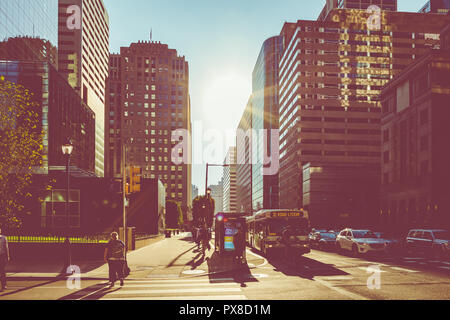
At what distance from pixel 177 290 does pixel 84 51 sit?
452ft

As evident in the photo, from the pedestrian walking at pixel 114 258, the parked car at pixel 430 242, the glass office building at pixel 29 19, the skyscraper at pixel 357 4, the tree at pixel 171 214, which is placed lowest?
the tree at pixel 171 214

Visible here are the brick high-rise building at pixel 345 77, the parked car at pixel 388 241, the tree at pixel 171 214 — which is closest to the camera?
the parked car at pixel 388 241

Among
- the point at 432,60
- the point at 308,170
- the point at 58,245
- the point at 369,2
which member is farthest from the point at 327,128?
the point at 58,245

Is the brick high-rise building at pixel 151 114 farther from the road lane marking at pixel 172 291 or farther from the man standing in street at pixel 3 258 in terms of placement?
the road lane marking at pixel 172 291

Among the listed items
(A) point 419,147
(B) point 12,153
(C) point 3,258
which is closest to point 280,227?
(B) point 12,153

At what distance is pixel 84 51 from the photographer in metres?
137

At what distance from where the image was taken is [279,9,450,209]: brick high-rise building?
112188 mm

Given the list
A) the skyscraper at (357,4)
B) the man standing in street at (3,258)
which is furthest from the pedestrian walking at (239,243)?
the skyscraper at (357,4)

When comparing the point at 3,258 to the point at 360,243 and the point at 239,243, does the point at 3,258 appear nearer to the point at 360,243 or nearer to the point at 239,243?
the point at 239,243

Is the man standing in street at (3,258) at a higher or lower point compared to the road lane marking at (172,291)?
higher

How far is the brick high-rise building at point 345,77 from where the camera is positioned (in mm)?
112188

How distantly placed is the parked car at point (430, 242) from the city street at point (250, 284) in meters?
7.02
